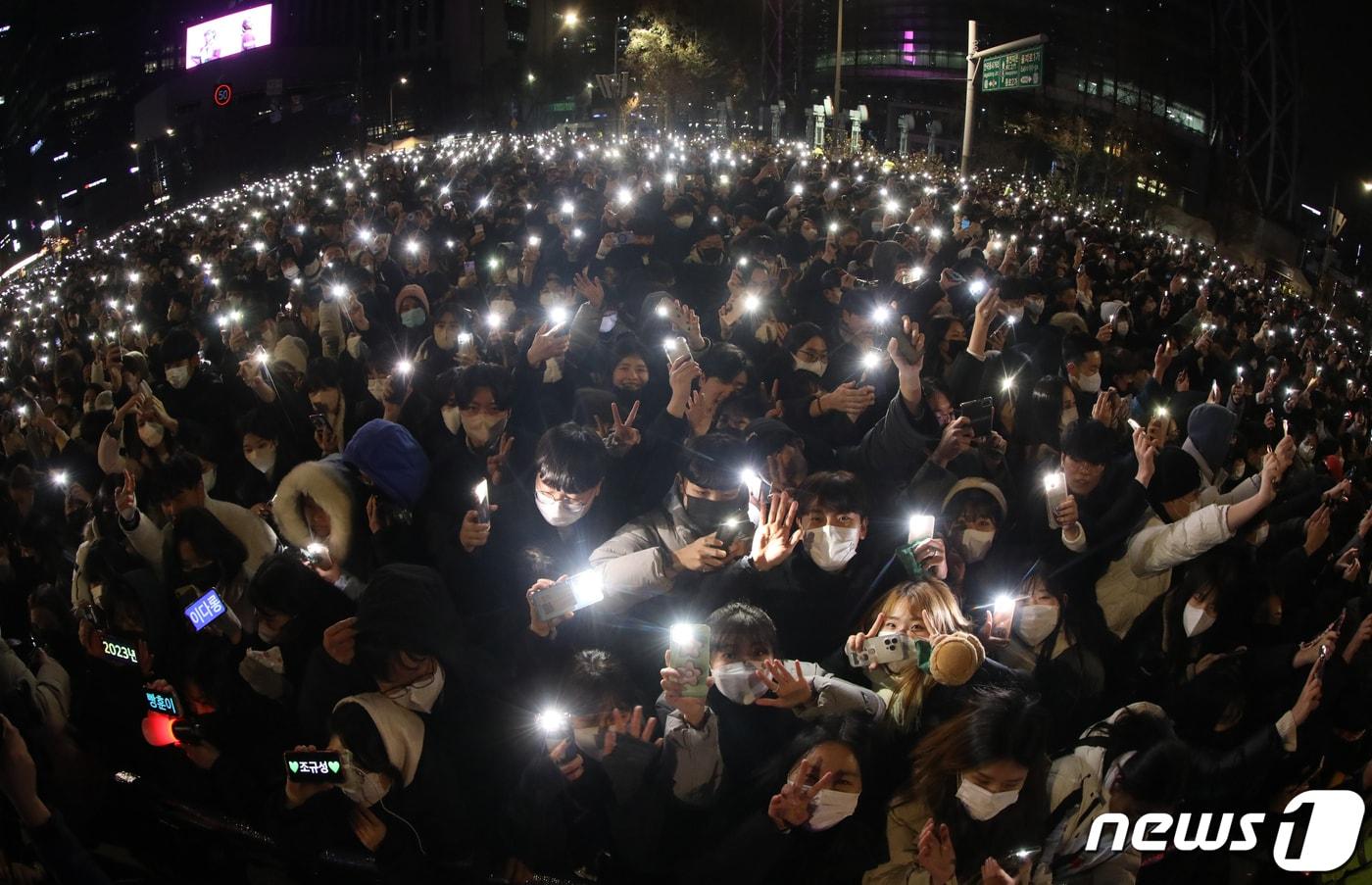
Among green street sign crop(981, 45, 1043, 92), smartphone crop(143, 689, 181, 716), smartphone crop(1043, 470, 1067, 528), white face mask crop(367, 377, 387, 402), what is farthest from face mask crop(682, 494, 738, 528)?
green street sign crop(981, 45, 1043, 92)

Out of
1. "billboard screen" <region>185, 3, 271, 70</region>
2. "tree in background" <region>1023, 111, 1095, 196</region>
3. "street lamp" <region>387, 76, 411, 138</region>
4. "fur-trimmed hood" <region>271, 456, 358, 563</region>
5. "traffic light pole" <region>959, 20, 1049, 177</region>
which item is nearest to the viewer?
"fur-trimmed hood" <region>271, 456, 358, 563</region>

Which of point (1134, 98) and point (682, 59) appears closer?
point (682, 59)

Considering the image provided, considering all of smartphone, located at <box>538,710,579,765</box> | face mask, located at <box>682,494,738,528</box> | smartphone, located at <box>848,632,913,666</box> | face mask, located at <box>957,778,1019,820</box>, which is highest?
face mask, located at <box>682,494,738,528</box>

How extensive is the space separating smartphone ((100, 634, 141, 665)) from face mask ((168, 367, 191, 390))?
9.20 ft

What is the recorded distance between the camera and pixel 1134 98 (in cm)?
4094

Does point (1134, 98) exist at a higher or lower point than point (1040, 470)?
lower

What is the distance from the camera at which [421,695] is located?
306 cm

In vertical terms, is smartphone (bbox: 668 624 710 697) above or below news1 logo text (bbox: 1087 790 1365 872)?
above

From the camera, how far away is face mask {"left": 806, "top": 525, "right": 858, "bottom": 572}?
140 inches

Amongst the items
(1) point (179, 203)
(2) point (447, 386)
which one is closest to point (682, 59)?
(1) point (179, 203)

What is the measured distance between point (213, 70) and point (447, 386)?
197 feet

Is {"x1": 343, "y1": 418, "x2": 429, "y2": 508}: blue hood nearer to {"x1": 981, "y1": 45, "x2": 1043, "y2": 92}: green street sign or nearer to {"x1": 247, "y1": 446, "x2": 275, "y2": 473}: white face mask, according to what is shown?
{"x1": 247, "y1": 446, "x2": 275, "y2": 473}: white face mask

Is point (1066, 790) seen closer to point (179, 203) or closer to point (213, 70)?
point (179, 203)

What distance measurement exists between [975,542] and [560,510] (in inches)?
70.1
